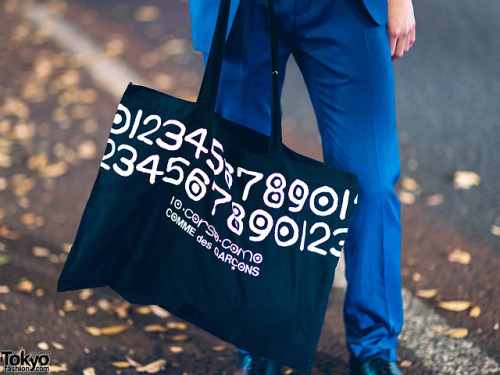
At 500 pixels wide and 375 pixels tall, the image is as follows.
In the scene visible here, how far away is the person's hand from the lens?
1987 mm

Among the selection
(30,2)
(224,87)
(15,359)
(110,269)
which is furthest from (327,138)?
(30,2)

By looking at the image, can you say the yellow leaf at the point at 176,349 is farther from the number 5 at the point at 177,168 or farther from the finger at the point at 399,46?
the finger at the point at 399,46

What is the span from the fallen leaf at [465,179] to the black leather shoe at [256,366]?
1.84 meters

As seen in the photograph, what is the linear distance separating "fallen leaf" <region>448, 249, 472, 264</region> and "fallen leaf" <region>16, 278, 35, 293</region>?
6.48 feet

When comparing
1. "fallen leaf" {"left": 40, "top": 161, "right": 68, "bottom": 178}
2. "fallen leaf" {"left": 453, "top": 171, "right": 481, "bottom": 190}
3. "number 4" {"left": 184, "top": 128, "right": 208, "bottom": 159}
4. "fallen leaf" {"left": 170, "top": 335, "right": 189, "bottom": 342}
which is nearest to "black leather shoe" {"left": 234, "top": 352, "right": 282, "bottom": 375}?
"fallen leaf" {"left": 170, "top": 335, "right": 189, "bottom": 342}

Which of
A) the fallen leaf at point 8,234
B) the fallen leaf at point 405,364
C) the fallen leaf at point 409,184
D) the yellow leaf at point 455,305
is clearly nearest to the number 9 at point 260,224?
the fallen leaf at point 405,364

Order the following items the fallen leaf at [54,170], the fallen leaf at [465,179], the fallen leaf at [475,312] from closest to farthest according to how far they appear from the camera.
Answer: the fallen leaf at [475,312] < the fallen leaf at [465,179] < the fallen leaf at [54,170]

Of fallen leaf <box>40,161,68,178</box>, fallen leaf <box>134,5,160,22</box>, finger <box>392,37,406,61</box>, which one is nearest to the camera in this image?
finger <box>392,37,406,61</box>

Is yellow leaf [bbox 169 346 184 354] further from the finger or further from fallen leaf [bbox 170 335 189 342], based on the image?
the finger

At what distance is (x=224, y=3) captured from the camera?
1.85 metres

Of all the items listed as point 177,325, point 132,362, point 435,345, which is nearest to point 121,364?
point 132,362

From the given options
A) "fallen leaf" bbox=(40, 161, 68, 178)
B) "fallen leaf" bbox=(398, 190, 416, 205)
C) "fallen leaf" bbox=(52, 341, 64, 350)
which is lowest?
"fallen leaf" bbox=(52, 341, 64, 350)

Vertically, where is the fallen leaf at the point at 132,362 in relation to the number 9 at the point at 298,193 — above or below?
below

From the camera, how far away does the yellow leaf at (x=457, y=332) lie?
2.56 metres
